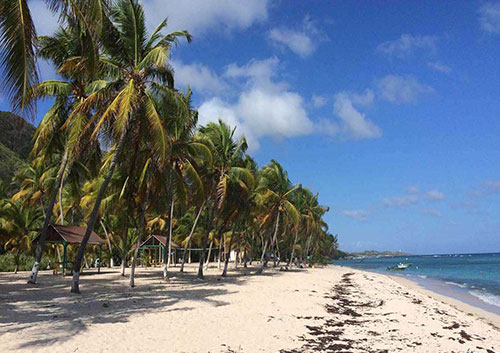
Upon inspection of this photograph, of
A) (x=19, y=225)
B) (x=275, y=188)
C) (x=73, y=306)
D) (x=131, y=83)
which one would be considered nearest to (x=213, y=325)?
(x=73, y=306)

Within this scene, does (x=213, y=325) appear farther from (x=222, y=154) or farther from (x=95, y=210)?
(x=222, y=154)

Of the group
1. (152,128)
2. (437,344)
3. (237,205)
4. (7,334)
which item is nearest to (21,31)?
(7,334)

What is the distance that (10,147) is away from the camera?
2559 inches

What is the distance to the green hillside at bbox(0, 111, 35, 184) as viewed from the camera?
49750 millimetres

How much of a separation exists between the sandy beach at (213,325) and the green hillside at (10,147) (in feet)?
138

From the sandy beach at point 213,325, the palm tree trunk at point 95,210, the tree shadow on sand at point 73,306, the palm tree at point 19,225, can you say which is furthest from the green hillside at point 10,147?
the palm tree trunk at point 95,210

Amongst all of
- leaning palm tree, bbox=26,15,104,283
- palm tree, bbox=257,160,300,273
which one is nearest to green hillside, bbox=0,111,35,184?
palm tree, bbox=257,160,300,273

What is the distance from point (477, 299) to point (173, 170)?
20.7 meters

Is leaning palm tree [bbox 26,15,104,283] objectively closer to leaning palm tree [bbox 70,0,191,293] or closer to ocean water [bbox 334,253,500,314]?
leaning palm tree [bbox 70,0,191,293]

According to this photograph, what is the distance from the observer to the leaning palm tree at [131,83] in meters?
12.9

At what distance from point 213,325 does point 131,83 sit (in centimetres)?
825

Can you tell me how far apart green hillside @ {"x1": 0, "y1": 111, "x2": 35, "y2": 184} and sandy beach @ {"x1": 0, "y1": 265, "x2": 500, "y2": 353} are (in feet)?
138

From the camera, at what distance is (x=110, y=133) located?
14664mm

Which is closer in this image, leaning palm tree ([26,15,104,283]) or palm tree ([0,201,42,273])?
leaning palm tree ([26,15,104,283])
